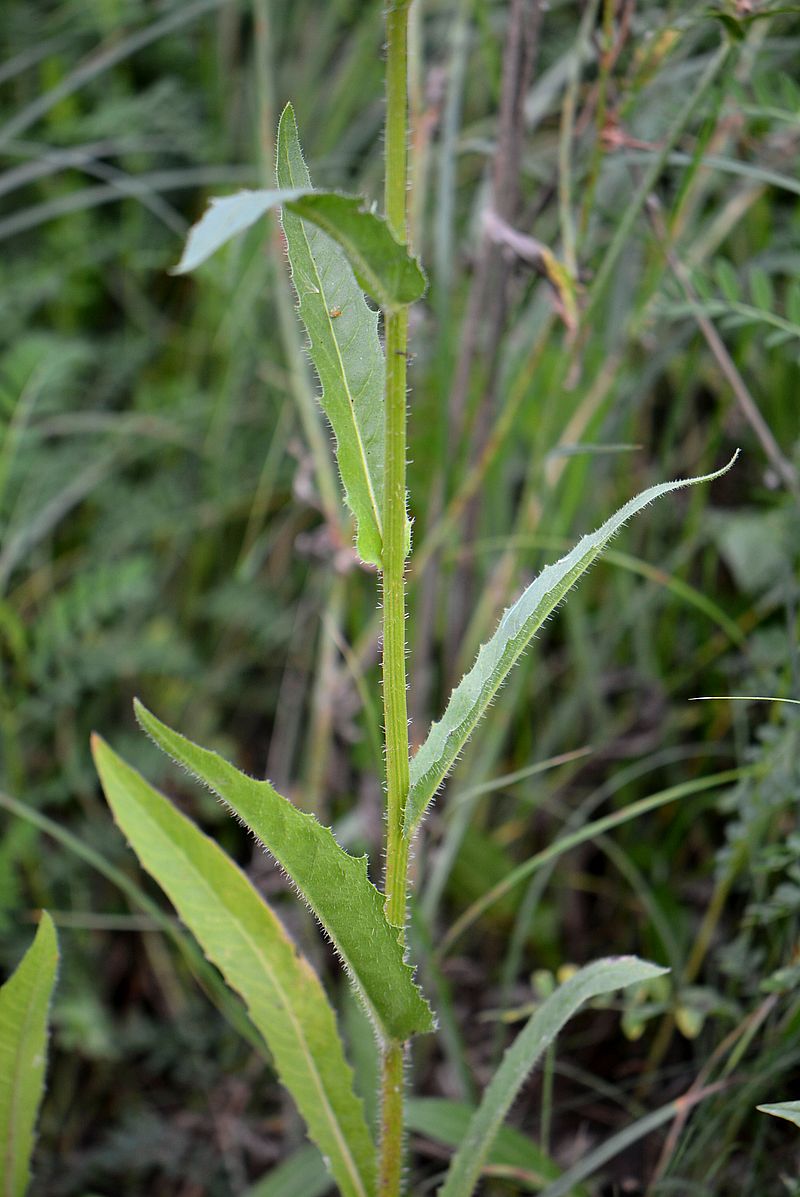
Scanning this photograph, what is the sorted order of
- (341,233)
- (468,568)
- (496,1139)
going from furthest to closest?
(468,568), (496,1139), (341,233)

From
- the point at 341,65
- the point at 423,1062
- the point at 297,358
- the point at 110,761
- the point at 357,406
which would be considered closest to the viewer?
the point at 357,406

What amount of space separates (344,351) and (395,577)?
158 millimetres

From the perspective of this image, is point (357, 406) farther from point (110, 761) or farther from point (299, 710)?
point (299, 710)

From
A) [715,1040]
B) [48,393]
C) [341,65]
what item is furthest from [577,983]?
[341,65]

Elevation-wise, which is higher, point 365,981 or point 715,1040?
point 365,981

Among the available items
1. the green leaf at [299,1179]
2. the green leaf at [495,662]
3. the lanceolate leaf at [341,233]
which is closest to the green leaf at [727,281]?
the green leaf at [495,662]

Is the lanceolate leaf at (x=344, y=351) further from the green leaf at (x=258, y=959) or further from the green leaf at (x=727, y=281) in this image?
the green leaf at (x=727, y=281)

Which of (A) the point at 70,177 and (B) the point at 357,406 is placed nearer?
(B) the point at 357,406

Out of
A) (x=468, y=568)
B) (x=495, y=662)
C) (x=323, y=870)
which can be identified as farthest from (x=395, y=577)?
(x=468, y=568)

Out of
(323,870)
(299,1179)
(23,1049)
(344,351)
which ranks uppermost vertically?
(344,351)

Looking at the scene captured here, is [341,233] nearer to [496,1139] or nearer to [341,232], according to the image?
[341,232]

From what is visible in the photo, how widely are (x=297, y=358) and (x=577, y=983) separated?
0.96 meters

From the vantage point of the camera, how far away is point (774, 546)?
4.55 ft

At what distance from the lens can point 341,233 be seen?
1.83 feet
